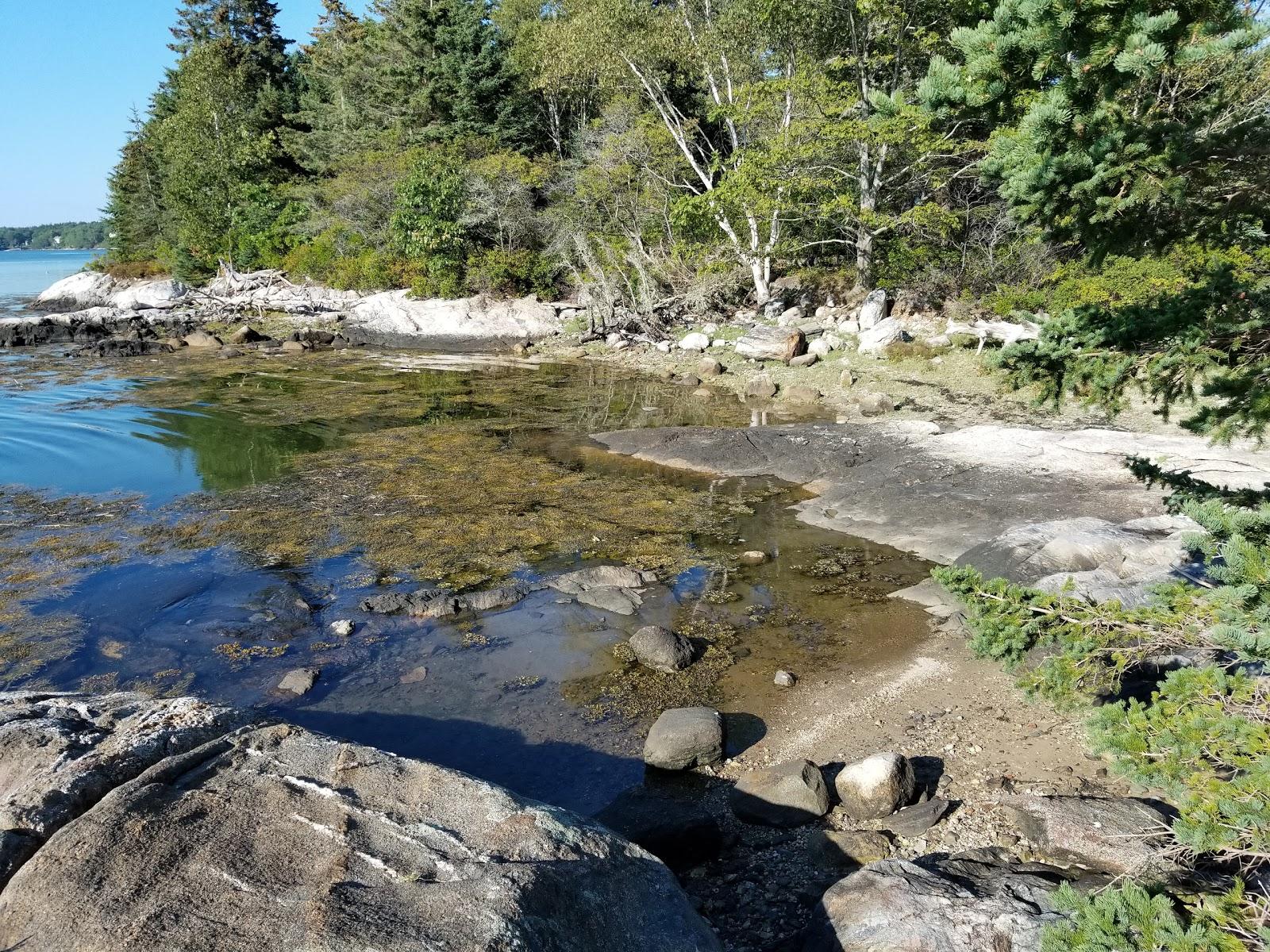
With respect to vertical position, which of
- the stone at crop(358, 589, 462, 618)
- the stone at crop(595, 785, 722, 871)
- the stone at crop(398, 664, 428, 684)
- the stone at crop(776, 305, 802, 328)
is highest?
the stone at crop(776, 305, 802, 328)

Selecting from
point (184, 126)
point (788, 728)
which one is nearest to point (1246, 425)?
point (788, 728)

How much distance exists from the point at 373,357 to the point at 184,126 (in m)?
31.1

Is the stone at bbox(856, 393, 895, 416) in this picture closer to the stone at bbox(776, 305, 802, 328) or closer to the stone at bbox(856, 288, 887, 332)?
the stone at bbox(856, 288, 887, 332)

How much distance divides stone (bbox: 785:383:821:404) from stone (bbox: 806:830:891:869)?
15.9 metres

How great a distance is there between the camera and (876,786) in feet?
21.7

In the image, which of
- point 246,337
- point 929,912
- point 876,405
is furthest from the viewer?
point 246,337

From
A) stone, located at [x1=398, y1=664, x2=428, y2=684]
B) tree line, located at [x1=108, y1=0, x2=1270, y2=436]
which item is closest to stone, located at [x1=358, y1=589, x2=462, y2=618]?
stone, located at [x1=398, y1=664, x2=428, y2=684]

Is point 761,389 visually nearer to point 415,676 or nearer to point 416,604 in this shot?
point 416,604

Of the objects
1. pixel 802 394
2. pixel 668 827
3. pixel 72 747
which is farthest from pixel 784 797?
pixel 802 394

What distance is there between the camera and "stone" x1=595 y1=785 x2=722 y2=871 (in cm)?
630

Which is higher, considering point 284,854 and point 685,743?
point 284,854

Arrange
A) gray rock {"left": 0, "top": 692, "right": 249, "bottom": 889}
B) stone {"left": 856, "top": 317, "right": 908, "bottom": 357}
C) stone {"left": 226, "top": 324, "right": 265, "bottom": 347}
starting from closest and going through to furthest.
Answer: gray rock {"left": 0, "top": 692, "right": 249, "bottom": 889}, stone {"left": 856, "top": 317, "right": 908, "bottom": 357}, stone {"left": 226, "top": 324, "right": 265, "bottom": 347}

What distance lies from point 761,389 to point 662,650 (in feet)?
48.2

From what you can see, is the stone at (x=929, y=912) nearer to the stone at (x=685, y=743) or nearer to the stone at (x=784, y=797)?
the stone at (x=784, y=797)
